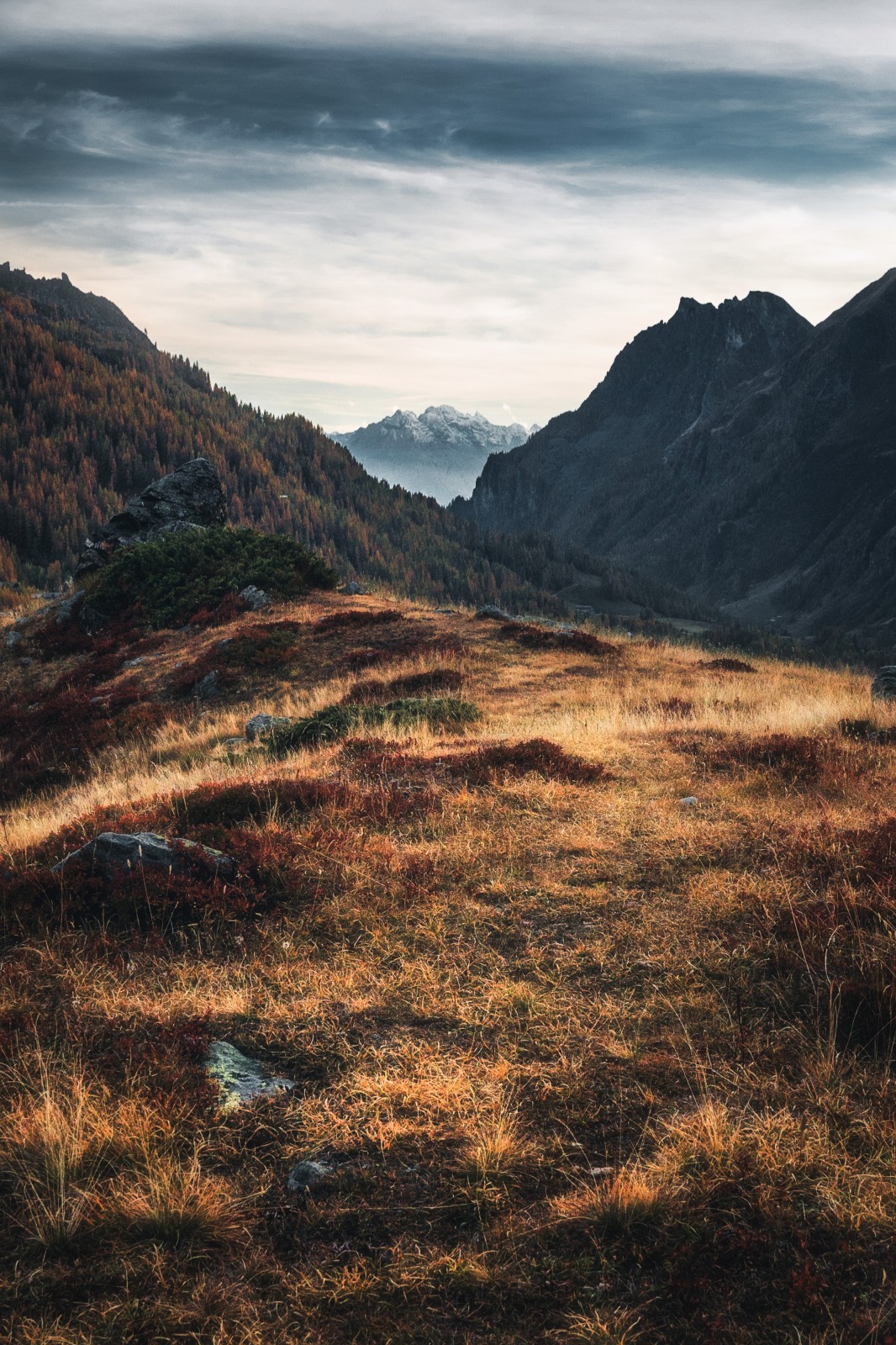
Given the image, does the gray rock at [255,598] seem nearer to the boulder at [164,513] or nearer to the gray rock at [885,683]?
the boulder at [164,513]

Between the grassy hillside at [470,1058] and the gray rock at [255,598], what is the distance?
1908 centimetres

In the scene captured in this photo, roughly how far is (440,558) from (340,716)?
16605 cm

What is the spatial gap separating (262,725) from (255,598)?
1484 cm

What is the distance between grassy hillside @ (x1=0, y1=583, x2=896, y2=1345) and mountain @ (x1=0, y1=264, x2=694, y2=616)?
102 metres

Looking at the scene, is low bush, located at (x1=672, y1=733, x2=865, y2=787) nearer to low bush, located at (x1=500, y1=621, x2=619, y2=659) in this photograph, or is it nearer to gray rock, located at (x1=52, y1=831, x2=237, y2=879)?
gray rock, located at (x1=52, y1=831, x2=237, y2=879)

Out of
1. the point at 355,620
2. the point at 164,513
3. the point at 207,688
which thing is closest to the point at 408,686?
the point at 207,688

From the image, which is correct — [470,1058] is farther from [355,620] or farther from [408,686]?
[355,620]

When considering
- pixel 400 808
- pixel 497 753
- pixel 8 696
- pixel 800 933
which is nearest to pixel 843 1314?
pixel 800 933

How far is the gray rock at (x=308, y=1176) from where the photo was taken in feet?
12.1

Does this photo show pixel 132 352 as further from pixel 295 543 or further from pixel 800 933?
pixel 800 933

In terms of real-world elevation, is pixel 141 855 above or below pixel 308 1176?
above

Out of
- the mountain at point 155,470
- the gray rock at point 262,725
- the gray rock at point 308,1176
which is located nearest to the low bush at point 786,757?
the gray rock at point 308,1176

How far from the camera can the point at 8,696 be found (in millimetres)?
25344

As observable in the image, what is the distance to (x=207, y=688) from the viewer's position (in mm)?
20672
